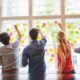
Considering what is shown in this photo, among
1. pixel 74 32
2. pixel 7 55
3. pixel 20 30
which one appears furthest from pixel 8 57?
pixel 74 32

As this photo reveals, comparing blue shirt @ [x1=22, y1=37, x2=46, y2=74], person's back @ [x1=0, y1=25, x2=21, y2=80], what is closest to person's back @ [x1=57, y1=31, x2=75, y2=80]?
blue shirt @ [x1=22, y1=37, x2=46, y2=74]

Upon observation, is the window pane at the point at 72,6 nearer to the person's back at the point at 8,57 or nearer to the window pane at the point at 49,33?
the window pane at the point at 49,33

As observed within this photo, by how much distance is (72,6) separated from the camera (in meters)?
3.80

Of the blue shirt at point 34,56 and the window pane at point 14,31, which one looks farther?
the window pane at point 14,31

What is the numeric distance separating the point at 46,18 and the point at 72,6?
48 cm

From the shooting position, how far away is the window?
3729mm

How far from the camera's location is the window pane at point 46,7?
3.84 meters

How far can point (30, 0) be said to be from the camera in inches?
153

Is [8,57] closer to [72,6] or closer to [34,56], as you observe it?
[34,56]

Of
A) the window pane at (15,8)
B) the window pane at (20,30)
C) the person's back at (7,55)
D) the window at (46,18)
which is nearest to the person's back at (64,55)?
the person's back at (7,55)

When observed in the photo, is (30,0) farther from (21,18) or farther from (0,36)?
(0,36)

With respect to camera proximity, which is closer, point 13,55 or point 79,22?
point 13,55

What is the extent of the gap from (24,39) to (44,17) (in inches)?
20.1

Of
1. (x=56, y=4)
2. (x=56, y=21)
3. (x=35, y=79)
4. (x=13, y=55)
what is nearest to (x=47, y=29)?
(x=56, y=21)
